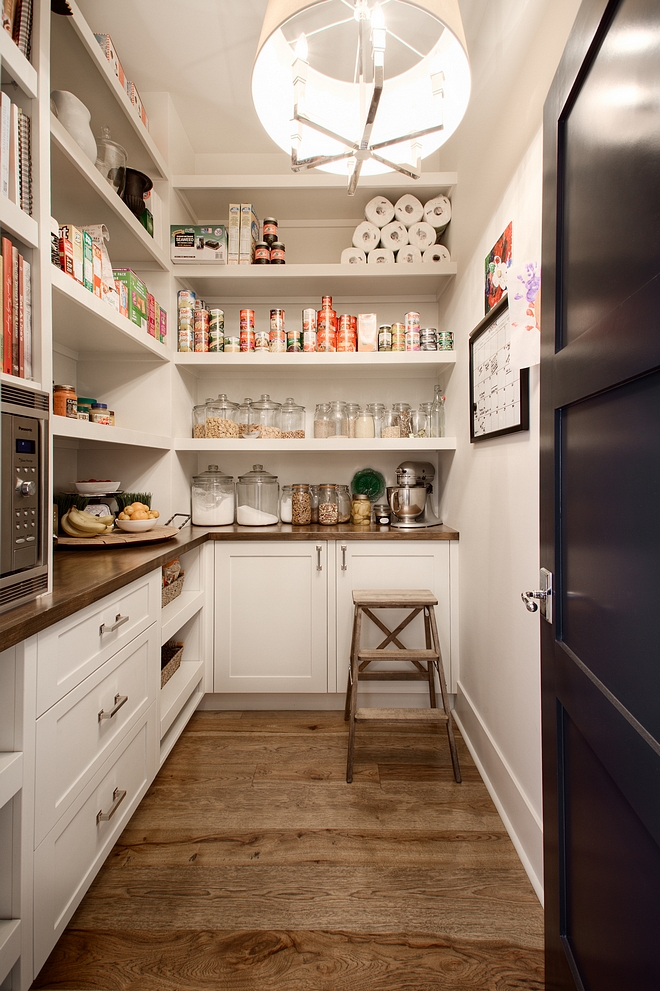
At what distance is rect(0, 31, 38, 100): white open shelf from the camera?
107 cm

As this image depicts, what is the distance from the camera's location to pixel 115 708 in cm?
136

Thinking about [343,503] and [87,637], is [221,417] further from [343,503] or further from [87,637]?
[87,637]

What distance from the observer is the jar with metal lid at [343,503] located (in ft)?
8.62

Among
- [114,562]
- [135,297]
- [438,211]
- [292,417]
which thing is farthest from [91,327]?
[438,211]

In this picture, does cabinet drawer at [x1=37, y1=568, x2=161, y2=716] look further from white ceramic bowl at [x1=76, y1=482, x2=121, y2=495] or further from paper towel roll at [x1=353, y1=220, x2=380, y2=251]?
paper towel roll at [x1=353, y1=220, x2=380, y2=251]

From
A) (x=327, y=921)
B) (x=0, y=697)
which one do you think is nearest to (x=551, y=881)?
(x=327, y=921)

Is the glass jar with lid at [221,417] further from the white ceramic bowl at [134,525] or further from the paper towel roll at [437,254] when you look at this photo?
the paper towel roll at [437,254]

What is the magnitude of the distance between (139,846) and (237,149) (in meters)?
3.19

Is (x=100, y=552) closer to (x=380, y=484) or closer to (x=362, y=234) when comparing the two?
(x=380, y=484)

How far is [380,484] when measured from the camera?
2.75 metres

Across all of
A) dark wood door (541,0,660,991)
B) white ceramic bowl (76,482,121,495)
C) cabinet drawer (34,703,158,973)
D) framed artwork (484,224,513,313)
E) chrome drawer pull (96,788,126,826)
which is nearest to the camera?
dark wood door (541,0,660,991)

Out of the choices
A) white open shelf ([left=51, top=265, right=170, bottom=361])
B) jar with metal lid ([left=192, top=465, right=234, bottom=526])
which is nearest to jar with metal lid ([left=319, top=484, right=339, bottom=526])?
jar with metal lid ([left=192, top=465, right=234, bottom=526])

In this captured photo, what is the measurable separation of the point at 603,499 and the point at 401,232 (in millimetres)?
2167

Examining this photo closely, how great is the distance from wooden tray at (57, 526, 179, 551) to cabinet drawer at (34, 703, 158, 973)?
0.64 metres
